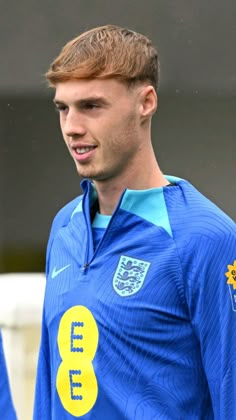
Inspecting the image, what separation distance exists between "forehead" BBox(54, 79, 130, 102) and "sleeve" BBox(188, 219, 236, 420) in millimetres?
400

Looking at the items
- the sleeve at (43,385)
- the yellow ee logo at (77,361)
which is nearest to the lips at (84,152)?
the yellow ee logo at (77,361)

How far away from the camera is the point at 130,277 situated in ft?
8.12

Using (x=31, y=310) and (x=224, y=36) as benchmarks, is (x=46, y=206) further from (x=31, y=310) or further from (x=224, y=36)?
(x=31, y=310)

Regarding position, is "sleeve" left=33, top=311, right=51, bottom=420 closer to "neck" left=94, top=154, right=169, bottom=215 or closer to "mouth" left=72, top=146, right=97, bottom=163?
"neck" left=94, top=154, right=169, bottom=215

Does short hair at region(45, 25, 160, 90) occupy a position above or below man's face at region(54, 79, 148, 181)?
above

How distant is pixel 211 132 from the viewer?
646 cm

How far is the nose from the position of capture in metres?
2.48

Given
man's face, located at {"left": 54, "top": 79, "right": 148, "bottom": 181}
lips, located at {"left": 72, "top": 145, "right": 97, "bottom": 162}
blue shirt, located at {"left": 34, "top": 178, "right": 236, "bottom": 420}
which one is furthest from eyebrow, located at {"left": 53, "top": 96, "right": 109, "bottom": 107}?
blue shirt, located at {"left": 34, "top": 178, "right": 236, "bottom": 420}

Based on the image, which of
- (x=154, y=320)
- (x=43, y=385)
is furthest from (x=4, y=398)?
(x=154, y=320)

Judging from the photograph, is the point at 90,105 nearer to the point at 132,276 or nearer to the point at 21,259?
the point at 132,276

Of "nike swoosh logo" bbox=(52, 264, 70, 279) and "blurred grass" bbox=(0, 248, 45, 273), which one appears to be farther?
"blurred grass" bbox=(0, 248, 45, 273)

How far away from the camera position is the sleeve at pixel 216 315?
241cm

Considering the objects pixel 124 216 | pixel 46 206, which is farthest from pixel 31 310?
pixel 46 206

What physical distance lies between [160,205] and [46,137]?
475 cm
